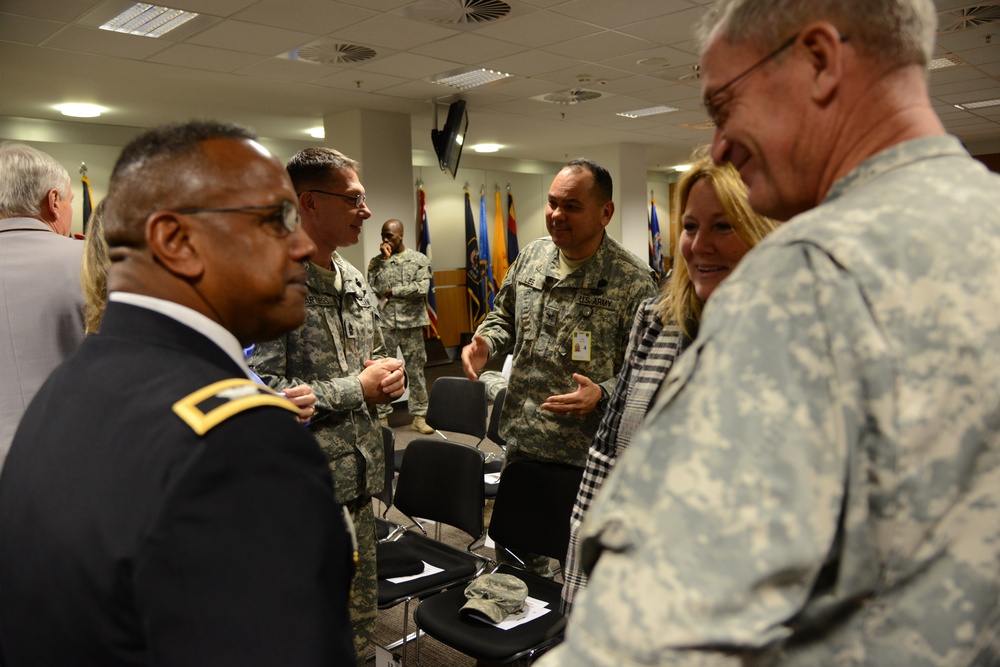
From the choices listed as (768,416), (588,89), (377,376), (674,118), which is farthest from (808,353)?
(674,118)

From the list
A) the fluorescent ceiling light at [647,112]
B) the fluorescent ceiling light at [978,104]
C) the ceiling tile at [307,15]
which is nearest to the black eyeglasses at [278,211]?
the ceiling tile at [307,15]

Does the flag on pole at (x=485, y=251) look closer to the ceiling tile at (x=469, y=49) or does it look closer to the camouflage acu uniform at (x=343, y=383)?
the ceiling tile at (x=469, y=49)

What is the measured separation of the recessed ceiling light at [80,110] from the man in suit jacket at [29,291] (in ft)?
18.1

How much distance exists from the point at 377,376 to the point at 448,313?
30.3 feet

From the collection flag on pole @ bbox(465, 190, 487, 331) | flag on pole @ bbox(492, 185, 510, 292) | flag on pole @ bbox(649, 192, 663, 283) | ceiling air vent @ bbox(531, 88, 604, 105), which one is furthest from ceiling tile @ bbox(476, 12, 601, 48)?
flag on pole @ bbox(649, 192, 663, 283)

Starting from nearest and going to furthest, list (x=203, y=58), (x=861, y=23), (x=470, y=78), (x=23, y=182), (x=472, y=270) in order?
(x=861, y=23)
(x=23, y=182)
(x=203, y=58)
(x=470, y=78)
(x=472, y=270)

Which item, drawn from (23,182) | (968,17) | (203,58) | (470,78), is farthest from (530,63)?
(23,182)

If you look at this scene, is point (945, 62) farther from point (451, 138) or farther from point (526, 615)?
point (526, 615)

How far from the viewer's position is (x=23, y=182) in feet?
7.99

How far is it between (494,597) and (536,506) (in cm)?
A: 40

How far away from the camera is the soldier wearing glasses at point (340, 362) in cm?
221

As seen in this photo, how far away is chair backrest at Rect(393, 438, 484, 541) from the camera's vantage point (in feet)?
9.21

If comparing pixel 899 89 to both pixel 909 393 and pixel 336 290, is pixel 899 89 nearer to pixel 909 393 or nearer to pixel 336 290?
pixel 909 393

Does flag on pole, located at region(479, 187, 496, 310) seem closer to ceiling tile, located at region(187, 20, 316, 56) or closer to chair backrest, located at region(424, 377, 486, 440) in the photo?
ceiling tile, located at region(187, 20, 316, 56)
